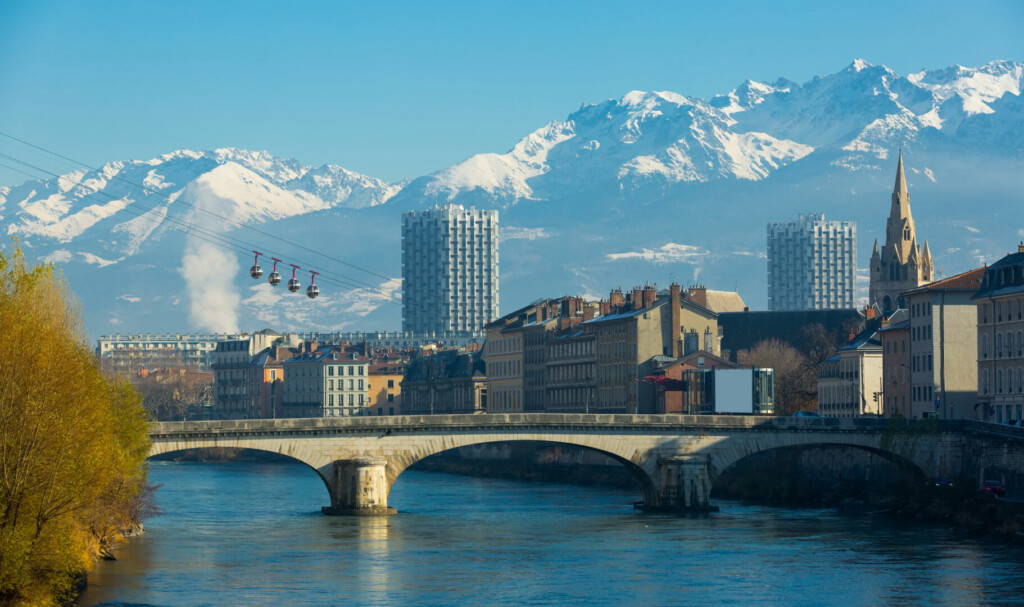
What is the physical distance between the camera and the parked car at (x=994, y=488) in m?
92.8

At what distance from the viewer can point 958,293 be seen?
389 ft

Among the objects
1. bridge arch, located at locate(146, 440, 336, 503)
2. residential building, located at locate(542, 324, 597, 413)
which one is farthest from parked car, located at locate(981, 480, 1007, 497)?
residential building, located at locate(542, 324, 597, 413)

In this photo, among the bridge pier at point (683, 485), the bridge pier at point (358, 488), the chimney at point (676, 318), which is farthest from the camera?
the chimney at point (676, 318)

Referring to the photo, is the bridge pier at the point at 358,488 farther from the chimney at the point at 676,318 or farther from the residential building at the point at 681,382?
the chimney at the point at 676,318

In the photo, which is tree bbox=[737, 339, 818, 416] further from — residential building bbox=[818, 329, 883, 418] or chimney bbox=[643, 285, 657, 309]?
chimney bbox=[643, 285, 657, 309]

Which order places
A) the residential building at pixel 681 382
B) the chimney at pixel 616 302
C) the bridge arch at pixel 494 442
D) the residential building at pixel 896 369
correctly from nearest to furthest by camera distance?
the bridge arch at pixel 494 442 < the residential building at pixel 896 369 < the residential building at pixel 681 382 < the chimney at pixel 616 302

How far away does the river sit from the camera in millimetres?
67000

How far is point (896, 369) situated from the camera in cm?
12950

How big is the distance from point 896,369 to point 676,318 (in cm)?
3130

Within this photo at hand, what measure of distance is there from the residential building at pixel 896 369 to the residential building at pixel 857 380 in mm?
7394

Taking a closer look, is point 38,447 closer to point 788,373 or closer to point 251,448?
point 251,448

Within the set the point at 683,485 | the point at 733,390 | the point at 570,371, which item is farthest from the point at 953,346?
the point at 570,371

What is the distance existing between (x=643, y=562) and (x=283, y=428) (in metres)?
28.0

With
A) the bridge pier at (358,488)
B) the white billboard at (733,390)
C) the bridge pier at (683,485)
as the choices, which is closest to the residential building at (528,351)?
the white billboard at (733,390)
